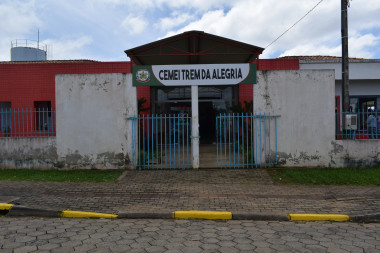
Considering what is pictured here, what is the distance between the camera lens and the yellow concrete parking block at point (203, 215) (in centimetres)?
549

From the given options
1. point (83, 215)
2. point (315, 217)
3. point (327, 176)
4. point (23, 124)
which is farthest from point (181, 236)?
point (23, 124)

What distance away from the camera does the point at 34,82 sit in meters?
16.2

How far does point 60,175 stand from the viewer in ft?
29.4

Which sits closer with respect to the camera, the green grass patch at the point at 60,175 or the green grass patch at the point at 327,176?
the green grass patch at the point at 327,176

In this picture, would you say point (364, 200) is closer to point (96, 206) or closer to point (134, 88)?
point (96, 206)

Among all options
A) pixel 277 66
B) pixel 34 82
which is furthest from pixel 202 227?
pixel 34 82

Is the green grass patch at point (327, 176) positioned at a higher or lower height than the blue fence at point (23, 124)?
lower

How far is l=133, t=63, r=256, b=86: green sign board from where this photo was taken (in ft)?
31.7

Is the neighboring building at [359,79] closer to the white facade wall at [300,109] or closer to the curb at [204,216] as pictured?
the white facade wall at [300,109]

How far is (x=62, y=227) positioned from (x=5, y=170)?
A: 6095mm

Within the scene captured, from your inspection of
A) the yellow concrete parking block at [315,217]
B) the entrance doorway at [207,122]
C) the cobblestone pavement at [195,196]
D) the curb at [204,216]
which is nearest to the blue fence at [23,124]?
the cobblestone pavement at [195,196]

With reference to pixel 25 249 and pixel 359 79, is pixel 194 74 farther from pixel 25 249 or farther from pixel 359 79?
pixel 359 79

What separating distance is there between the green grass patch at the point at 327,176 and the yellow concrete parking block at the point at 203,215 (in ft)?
10.4

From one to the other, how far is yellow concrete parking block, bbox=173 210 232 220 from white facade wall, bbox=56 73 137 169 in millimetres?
4548
